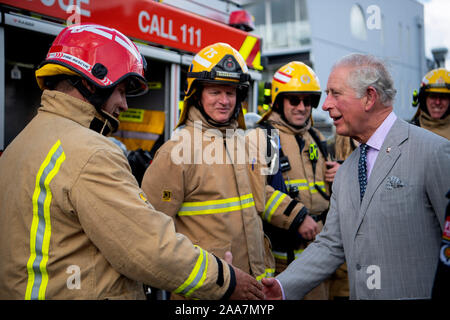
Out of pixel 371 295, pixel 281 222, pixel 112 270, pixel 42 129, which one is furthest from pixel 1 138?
pixel 371 295

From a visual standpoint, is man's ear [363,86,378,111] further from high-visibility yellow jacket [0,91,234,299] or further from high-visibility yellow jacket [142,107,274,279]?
high-visibility yellow jacket [0,91,234,299]

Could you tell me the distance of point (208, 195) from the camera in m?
2.81

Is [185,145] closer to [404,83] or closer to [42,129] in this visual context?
[42,129]

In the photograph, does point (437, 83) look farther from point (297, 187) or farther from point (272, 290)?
point (272, 290)

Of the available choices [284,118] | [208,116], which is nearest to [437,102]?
[284,118]

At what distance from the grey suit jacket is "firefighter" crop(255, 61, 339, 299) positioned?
40.9 inches

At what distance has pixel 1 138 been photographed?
9.19 ft

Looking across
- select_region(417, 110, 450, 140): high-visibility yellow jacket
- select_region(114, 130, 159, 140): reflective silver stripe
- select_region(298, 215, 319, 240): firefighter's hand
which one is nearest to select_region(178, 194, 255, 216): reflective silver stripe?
select_region(298, 215, 319, 240): firefighter's hand

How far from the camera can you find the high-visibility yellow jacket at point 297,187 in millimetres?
3307

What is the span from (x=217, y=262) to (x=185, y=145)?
1089 millimetres

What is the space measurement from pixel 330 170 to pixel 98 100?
245 centimetres

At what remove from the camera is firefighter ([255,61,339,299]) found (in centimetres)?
332

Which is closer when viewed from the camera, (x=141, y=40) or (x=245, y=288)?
(x=245, y=288)
